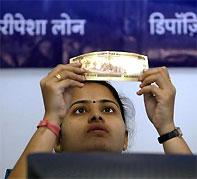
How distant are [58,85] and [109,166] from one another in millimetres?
760

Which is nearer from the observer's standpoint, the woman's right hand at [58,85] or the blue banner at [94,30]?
the woman's right hand at [58,85]

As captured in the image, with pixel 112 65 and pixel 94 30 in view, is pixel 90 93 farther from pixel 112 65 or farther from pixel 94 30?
pixel 94 30

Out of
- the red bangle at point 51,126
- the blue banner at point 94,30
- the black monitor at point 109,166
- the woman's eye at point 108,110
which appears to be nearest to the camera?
the black monitor at point 109,166

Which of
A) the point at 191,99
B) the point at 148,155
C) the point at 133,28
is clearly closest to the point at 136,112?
the point at 191,99

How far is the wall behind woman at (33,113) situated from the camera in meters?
1.78

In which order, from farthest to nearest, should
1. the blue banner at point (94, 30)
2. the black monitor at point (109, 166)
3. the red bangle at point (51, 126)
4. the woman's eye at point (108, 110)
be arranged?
the blue banner at point (94, 30) < the woman's eye at point (108, 110) < the red bangle at point (51, 126) < the black monitor at point (109, 166)

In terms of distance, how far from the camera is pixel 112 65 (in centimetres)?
127

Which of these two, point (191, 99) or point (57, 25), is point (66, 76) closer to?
point (57, 25)

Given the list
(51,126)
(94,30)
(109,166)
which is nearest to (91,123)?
(51,126)

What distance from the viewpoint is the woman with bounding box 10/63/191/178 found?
3.94 feet

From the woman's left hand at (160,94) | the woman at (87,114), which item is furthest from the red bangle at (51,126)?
the woman's left hand at (160,94)

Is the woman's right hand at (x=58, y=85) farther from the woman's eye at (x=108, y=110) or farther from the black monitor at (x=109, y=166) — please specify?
the black monitor at (x=109, y=166)

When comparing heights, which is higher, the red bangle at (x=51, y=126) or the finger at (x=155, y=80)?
the finger at (x=155, y=80)

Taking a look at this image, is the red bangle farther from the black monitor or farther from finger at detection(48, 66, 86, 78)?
the black monitor
